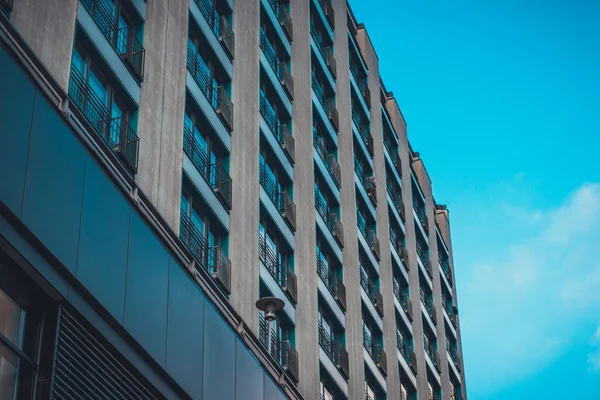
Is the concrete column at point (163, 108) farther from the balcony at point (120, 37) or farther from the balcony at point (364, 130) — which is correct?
the balcony at point (364, 130)

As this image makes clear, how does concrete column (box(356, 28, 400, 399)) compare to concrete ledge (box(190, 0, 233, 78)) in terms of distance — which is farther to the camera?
concrete column (box(356, 28, 400, 399))

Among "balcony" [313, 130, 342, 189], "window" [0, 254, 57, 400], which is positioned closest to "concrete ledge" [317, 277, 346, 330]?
"balcony" [313, 130, 342, 189]

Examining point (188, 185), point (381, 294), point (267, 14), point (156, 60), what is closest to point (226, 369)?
point (188, 185)

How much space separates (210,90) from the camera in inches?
1457

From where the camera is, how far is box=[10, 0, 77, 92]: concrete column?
2530 centimetres

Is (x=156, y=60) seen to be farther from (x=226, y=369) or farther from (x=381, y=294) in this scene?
(x=381, y=294)

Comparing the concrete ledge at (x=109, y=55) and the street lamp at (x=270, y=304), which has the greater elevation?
the concrete ledge at (x=109, y=55)

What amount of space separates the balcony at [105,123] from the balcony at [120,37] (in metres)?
1.96

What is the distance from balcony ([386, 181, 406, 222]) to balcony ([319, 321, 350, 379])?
17498mm

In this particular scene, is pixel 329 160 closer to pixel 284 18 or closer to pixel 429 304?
pixel 284 18

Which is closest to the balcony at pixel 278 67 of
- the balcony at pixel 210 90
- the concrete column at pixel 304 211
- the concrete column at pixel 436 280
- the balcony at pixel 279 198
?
the concrete column at pixel 304 211

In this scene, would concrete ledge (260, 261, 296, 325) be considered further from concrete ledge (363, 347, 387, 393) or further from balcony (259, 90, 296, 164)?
concrete ledge (363, 347, 387, 393)

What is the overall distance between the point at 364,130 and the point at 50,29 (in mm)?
33127

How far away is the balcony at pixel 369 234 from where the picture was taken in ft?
172
